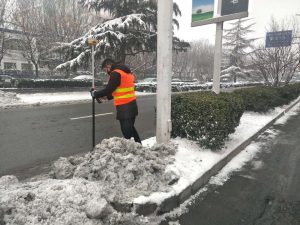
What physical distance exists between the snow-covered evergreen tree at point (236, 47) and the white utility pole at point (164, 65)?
50.5m

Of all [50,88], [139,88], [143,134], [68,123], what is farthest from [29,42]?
[143,134]

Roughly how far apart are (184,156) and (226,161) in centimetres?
97

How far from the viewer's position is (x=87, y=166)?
11.7ft

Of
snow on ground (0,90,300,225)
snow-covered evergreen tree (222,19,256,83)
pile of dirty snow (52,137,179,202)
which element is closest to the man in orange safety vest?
snow on ground (0,90,300,225)

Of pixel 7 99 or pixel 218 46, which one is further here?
pixel 7 99

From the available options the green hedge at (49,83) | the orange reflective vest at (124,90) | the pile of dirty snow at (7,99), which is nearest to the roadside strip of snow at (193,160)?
the orange reflective vest at (124,90)

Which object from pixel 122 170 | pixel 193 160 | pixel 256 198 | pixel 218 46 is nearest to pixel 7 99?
pixel 218 46

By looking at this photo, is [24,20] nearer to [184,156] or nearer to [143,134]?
[143,134]

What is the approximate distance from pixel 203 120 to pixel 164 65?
3.97 ft

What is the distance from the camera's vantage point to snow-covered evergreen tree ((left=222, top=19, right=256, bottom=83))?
53.0 m

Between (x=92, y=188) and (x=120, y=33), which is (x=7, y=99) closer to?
(x=120, y=33)

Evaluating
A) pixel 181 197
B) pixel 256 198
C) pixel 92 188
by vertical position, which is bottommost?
pixel 256 198

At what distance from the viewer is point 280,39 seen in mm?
15875

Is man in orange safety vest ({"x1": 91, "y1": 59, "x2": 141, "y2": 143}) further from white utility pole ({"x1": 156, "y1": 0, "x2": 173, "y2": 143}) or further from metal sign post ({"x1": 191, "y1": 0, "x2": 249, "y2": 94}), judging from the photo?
metal sign post ({"x1": 191, "y1": 0, "x2": 249, "y2": 94})
